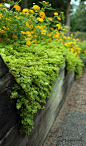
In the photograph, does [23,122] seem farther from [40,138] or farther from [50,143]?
[50,143]

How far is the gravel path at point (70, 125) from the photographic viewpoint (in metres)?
2.50

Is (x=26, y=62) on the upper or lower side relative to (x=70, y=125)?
upper

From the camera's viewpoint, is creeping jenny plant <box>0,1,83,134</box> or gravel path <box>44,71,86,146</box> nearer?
creeping jenny plant <box>0,1,83,134</box>

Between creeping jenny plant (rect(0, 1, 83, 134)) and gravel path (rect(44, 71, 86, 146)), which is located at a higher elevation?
creeping jenny plant (rect(0, 1, 83, 134))

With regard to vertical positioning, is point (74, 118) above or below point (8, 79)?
below

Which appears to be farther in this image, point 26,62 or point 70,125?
point 70,125

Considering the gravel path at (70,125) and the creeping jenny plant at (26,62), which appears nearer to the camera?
the creeping jenny plant at (26,62)

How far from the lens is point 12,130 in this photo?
58.6 inches

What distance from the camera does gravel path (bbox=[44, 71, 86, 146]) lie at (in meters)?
2.50

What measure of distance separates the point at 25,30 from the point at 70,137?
191cm

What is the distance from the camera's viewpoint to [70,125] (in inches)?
117

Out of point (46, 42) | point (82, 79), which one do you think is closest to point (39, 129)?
point (46, 42)

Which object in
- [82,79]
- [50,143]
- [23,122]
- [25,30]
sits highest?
[25,30]

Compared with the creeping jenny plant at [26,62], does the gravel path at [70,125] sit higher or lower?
lower
